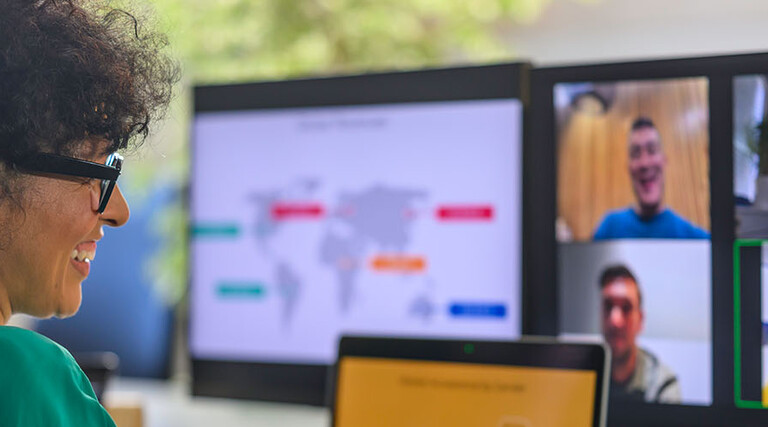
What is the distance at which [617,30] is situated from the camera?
2.92m

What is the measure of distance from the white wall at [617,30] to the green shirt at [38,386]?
2153mm

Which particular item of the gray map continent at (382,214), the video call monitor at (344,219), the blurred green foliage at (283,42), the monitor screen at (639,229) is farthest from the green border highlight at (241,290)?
the blurred green foliage at (283,42)

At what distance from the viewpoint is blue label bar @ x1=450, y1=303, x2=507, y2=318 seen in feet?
3.07

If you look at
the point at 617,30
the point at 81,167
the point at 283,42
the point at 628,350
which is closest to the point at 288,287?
the point at 628,350

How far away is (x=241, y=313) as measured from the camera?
1.06 m

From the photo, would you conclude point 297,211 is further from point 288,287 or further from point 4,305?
point 4,305

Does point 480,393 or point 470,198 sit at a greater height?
point 470,198

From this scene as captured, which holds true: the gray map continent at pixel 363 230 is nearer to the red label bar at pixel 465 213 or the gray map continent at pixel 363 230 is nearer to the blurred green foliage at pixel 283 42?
the red label bar at pixel 465 213

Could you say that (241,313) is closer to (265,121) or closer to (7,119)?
(265,121)

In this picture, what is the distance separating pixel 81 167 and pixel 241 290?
1.72ft

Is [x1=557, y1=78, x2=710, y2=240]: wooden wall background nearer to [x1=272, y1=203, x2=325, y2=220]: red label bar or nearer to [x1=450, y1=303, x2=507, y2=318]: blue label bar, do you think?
[x1=450, y1=303, x2=507, y2=318]: blue label bar

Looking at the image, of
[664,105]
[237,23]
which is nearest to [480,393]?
[664,105]

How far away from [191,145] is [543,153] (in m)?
0.45

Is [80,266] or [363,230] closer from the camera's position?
[80,266]
